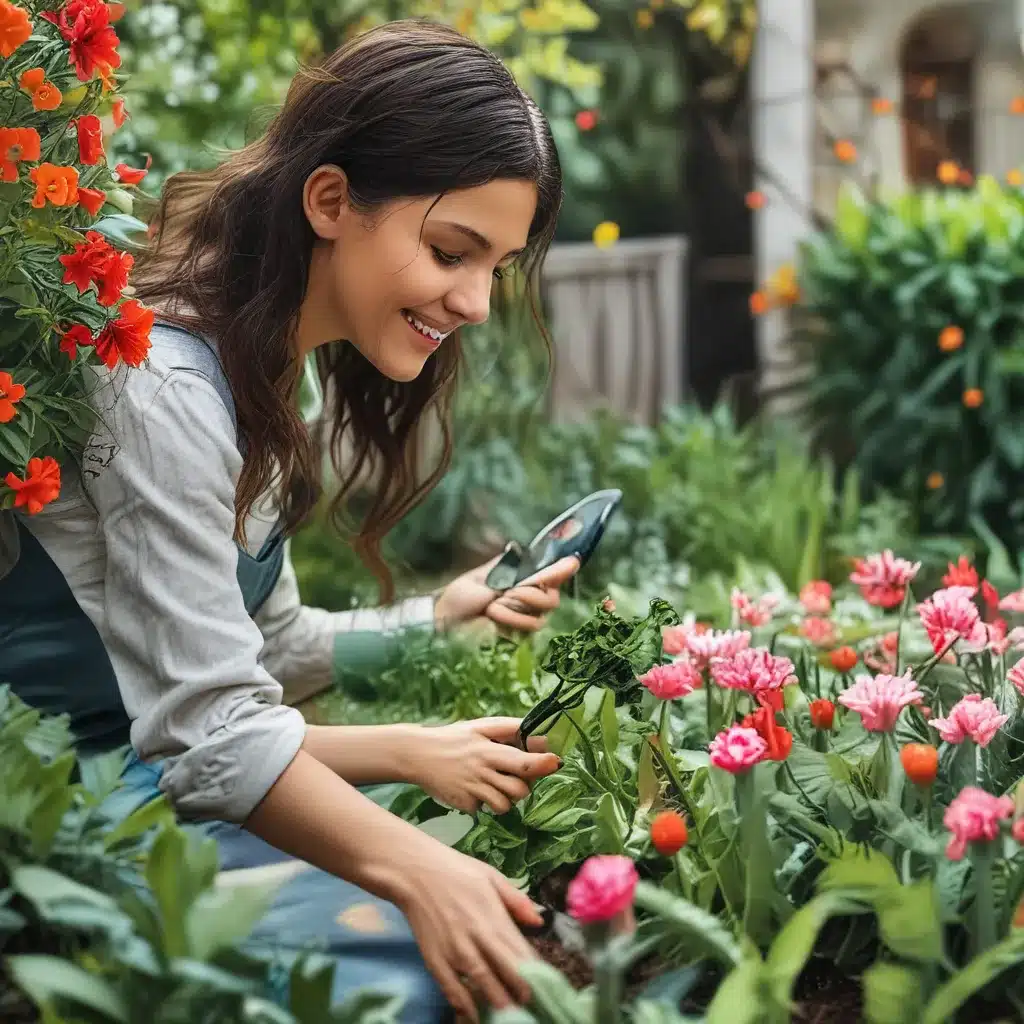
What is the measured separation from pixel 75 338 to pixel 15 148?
20cm

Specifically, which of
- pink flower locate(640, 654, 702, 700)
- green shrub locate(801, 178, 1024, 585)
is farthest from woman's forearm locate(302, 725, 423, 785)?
green shrub locate(801, 178, 1024, 585)

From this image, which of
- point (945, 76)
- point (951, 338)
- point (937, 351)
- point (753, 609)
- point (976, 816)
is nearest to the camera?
point (976, 816)

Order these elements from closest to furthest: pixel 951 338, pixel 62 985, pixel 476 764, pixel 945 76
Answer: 1. pixel 62 985
2. pixel 476 764
3. pixel 951 338
4. pixel 945 76

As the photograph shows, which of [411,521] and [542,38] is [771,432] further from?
[542,38]

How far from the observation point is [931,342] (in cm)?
416

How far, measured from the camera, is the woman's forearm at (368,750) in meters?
1.54

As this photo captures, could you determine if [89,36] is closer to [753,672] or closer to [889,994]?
[753,672]

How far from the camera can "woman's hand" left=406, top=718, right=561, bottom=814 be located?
1454mm

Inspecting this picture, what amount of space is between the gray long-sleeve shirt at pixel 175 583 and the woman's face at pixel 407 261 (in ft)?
0.82

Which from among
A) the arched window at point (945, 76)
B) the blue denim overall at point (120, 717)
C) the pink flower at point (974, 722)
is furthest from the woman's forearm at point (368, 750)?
the arched window at point (945, 76)

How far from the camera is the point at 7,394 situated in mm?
1345

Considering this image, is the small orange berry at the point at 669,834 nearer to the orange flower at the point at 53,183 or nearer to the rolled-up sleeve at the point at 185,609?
the rolled-up sleeve at the point at 185,609

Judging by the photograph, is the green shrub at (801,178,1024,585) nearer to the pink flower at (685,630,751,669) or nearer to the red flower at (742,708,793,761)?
the pink flower at (685,630,751,669)

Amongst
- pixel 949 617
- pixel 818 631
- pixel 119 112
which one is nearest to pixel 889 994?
pixel 949 617
